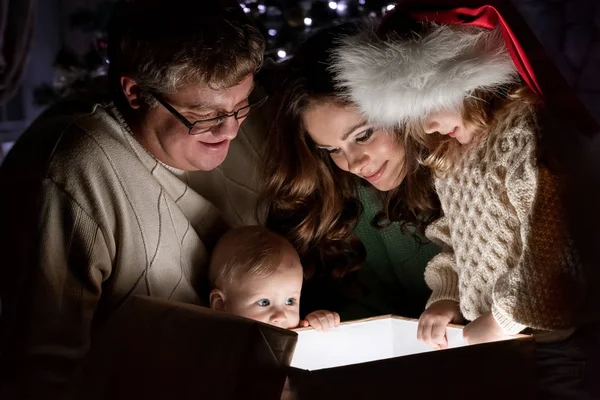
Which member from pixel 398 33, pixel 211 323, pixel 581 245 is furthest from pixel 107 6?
pixel 581 245

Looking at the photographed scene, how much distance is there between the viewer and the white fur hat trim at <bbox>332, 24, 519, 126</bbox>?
3.55 feet

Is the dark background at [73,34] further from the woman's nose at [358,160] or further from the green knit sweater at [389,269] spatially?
the green knit sweater at [389,269]

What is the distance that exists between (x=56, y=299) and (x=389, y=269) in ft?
2.75

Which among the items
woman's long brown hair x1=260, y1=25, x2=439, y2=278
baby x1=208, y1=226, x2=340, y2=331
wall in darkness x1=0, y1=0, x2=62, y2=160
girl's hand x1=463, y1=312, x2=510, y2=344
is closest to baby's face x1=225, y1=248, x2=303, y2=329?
baby x1=208, y1=226, x2=340, y2=331

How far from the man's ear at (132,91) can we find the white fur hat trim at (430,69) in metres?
0.38

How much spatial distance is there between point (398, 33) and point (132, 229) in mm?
548

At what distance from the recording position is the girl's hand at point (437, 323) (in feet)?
3.95

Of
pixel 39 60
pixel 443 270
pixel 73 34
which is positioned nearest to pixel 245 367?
pixel 443 270

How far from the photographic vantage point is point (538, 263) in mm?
1013

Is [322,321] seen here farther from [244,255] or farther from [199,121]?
[199,121]

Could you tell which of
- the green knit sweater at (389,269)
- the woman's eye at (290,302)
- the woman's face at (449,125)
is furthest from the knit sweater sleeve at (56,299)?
the green knit sweater at (389,269)

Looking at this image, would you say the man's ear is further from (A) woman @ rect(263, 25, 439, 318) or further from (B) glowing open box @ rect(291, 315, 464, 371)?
(B) glowing open box @ rect(291, 315, 464, 371)

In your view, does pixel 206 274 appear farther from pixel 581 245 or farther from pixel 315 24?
pixel 315 24

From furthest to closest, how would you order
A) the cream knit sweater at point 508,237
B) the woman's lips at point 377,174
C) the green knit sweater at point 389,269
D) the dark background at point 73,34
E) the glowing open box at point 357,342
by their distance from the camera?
the dark background at point 73,34 → the green knit sweater at point 389,269 → the woman's lips at point 377,174 → the glowing open box at point 357,342 → the cream knit sweater at point 508,237
